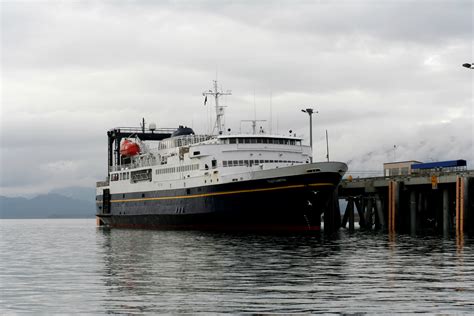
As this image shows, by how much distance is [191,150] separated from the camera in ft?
227

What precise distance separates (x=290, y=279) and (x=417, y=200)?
4862 cm

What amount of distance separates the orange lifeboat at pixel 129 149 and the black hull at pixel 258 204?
1853 centimetres

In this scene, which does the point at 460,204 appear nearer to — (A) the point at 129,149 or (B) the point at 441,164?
(B) the point at 441,164

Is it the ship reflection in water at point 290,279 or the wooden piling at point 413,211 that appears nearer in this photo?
the ship reflection in water at point 290,279

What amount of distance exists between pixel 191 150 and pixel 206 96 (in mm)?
12662

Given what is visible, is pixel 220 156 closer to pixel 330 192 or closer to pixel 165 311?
pixel 330 192

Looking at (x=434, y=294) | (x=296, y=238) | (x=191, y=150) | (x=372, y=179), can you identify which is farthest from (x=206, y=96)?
(x=434, y=294)

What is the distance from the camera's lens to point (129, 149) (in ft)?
295

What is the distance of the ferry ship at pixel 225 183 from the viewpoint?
59500 millimetres

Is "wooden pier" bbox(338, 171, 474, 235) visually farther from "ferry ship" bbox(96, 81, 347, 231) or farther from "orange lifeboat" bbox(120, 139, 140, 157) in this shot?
"orange lifeboat" bbox(120, 139, 140, 157)

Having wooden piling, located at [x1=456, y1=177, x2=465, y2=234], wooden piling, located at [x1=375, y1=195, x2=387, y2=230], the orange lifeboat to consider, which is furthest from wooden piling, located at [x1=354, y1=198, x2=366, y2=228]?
the orange lifeboat

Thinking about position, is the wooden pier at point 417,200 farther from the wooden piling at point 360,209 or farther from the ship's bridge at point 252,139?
the ship's bridge at point 252,139

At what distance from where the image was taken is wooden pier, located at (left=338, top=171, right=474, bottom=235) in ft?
189

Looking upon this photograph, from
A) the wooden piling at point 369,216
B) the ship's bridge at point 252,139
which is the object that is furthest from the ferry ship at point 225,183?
the wooden piling at point 369,216
